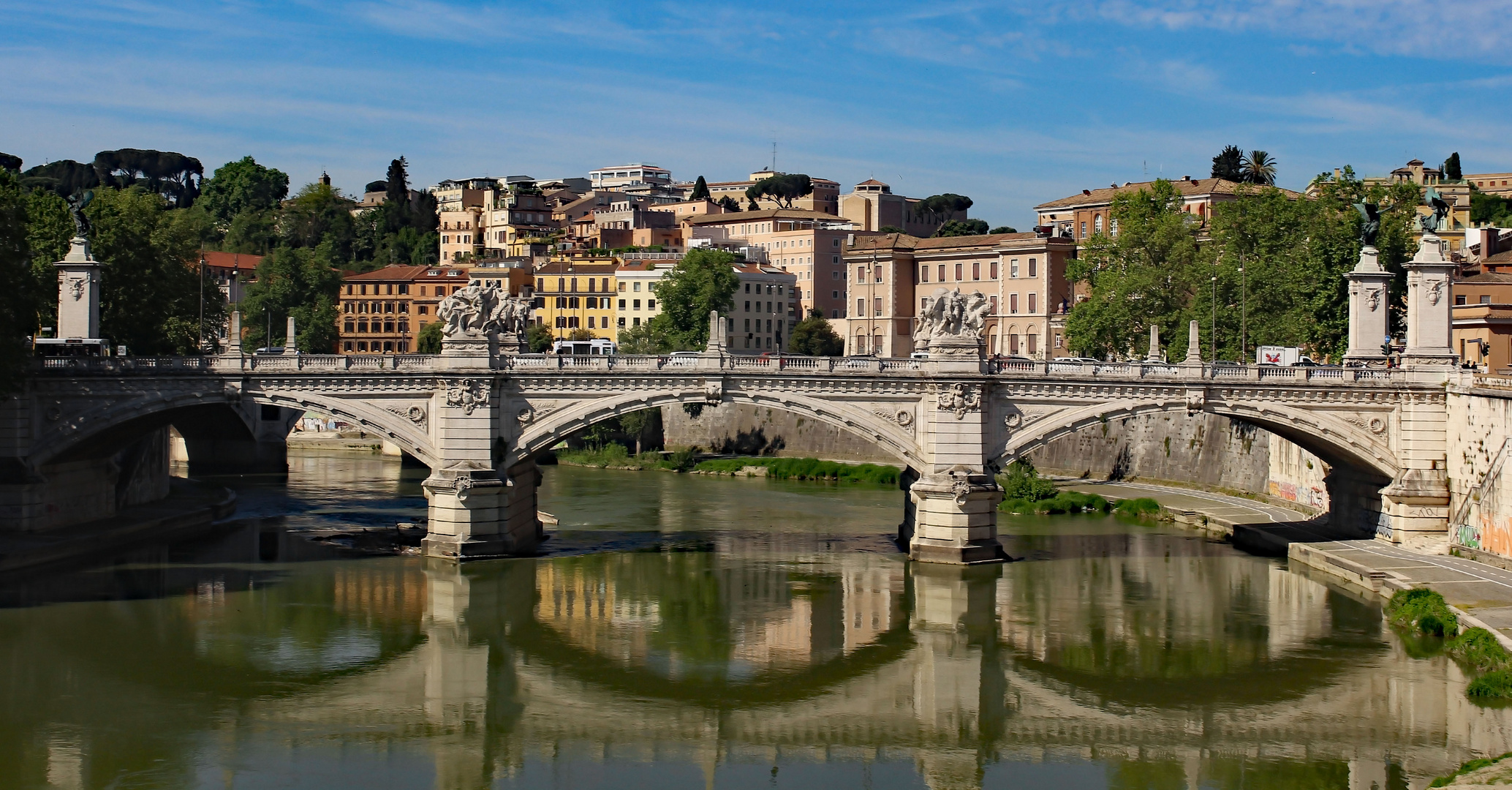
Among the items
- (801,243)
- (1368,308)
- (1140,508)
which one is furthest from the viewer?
(801,243)

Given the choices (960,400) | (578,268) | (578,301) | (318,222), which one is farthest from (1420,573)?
(318,222)

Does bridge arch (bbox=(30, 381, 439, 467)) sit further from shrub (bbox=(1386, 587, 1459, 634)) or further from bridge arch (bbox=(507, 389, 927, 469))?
shrub (bbox=(1386, 587, 1459, 634))

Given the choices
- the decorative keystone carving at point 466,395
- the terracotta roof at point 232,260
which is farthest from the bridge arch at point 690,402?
the terracotta roof at point 232,260

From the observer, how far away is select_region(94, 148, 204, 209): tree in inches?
6019

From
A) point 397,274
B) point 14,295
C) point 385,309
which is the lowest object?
point 14,295

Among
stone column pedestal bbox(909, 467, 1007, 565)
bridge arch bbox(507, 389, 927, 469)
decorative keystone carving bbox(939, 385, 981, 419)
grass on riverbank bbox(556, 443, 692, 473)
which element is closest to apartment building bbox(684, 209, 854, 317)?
grass on riverbank bbox(556, 443, 692, 473)

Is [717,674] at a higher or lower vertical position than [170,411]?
lower

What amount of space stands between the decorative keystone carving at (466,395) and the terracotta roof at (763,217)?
75.8 m

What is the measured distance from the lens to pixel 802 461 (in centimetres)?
6431

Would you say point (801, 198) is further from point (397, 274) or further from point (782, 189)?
point (397, 274)

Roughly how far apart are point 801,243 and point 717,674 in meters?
80.2

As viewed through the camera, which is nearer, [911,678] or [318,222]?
[911,678]

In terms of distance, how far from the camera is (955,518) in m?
38.4

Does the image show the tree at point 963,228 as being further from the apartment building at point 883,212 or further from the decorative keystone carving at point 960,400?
the decorative keystone carving at point 960,400
